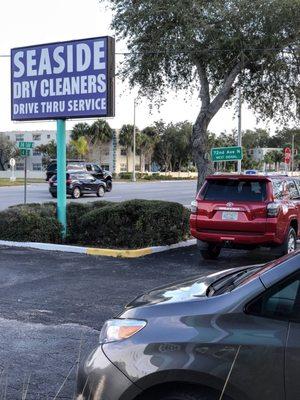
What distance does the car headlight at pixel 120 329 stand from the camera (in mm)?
3035

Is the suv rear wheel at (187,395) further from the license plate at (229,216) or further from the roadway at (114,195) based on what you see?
the roadway at (114,195)

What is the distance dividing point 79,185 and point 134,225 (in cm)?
1989

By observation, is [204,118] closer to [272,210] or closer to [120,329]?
[272,210]

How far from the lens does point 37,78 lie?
1267 cm

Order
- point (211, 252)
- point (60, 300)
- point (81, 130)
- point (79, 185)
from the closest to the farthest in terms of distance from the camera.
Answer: point (60, 300)
point (211, 252)
point (79, 185)
point (81, 130)

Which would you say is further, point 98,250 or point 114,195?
point 114,195

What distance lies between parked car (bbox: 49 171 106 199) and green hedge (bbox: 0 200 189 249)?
708 inches

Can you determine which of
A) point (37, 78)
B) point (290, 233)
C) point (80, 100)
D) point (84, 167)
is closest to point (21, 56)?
point (37, 78)

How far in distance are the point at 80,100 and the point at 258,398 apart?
33.4 feet

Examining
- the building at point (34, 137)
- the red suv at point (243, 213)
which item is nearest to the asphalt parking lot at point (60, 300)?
the red suv at point (243, 213)

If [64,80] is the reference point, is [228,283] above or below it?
below

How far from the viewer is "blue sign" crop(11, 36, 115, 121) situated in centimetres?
1185

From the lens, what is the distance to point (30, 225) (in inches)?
479

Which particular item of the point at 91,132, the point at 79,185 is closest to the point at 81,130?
the point at 91,132
